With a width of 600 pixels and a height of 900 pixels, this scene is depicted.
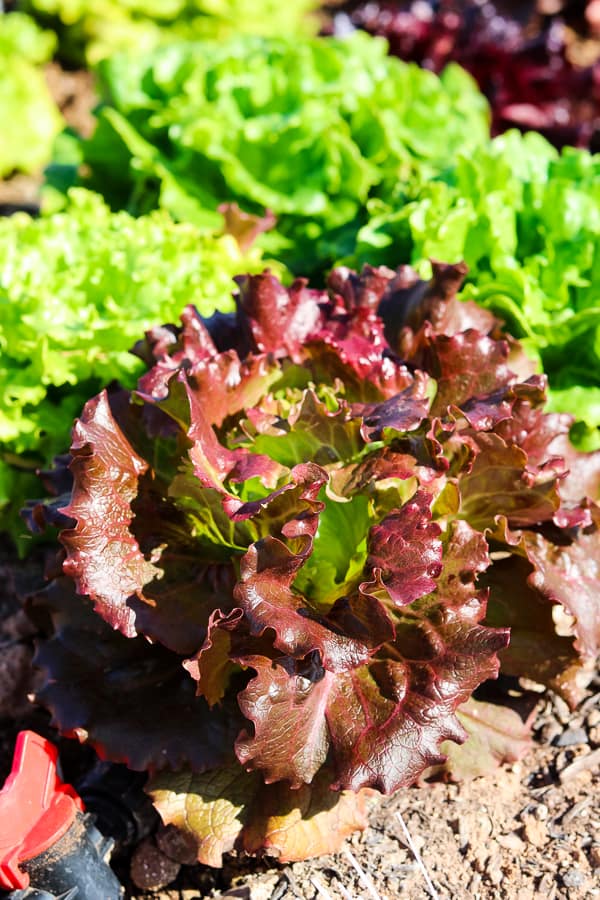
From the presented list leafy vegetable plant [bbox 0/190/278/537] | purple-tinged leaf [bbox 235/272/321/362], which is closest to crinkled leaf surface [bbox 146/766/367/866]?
purple-tinged leaf [bbox 235/272/321/362]

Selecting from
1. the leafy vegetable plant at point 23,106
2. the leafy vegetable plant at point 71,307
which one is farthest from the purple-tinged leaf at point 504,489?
the leafy vegetable plant at point 23,106

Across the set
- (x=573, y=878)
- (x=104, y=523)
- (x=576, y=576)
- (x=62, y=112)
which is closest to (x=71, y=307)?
(x=104, y=523)

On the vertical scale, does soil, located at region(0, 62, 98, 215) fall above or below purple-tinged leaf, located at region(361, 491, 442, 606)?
below

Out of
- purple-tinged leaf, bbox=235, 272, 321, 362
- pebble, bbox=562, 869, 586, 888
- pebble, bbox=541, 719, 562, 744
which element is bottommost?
pebble, bbox=541, 719, 562, 744

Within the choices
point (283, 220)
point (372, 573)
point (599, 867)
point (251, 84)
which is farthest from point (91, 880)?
point (251, 84)

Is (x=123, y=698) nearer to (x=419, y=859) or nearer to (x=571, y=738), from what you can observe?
(x=419, y=859)

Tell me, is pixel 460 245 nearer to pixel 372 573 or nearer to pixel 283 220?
pixel 283 220

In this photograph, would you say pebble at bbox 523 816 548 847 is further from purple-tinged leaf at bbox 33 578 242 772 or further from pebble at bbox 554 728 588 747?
purple-tinged leaf at bbox 33 578 242 772
